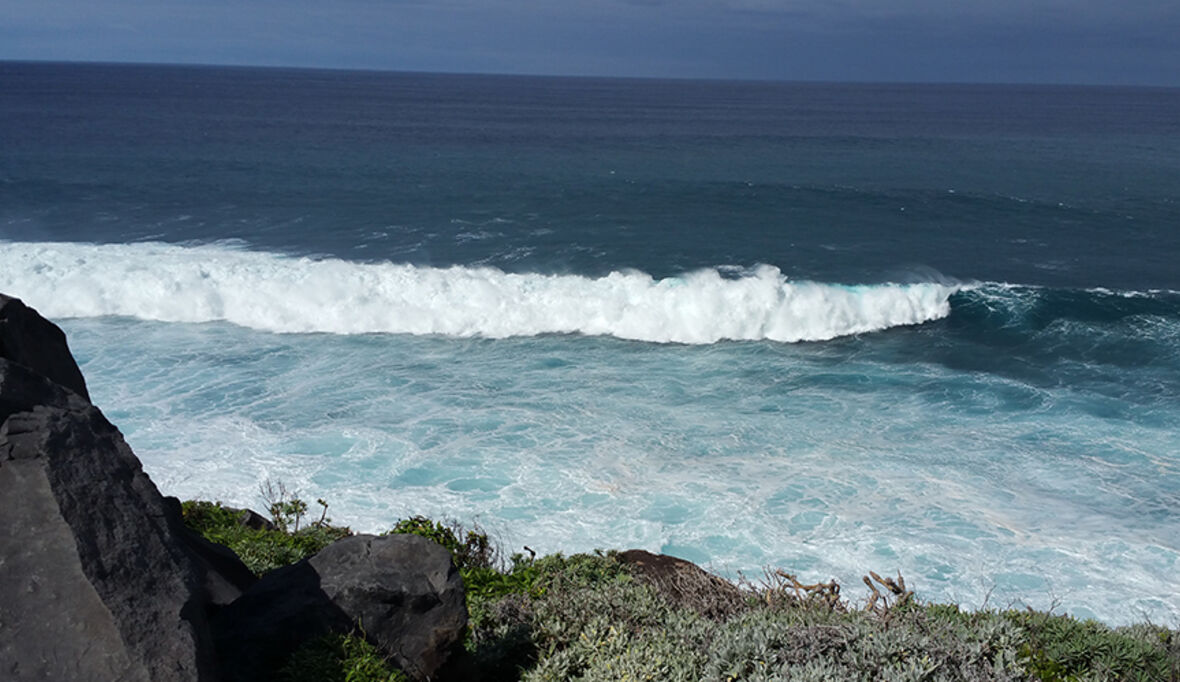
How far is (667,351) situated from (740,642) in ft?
54.6

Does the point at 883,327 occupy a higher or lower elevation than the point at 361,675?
lower

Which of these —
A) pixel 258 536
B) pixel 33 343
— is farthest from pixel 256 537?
pixel 33 343

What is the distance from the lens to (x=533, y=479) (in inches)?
588

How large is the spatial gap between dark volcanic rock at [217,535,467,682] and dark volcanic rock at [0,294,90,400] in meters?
1.92

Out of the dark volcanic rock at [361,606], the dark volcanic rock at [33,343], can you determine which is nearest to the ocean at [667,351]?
the dark volcanic rock at [361,606]

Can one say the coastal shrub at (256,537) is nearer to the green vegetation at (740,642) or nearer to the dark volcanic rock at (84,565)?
the green vegetation at (740,642)

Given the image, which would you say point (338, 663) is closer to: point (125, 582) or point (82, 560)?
point (125, 582)

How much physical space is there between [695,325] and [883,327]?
5293mm

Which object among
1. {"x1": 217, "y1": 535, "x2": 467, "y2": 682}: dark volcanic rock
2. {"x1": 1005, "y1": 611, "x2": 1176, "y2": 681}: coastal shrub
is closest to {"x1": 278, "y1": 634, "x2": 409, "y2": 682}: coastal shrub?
{"x1": 217, "y1": 535, "x2": 467, "y2": 682}: dark volcanic rock

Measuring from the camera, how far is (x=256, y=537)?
10.3m

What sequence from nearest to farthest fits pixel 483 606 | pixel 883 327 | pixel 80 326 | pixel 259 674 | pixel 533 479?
pixel 259 674 < pixel 483 606 < pixel 533 479 < pixel 80 326 < pixel 883 327

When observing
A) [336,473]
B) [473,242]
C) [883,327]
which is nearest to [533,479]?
[336,473]

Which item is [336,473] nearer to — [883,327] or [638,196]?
[883,327]

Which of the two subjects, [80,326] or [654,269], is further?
[654,269]
